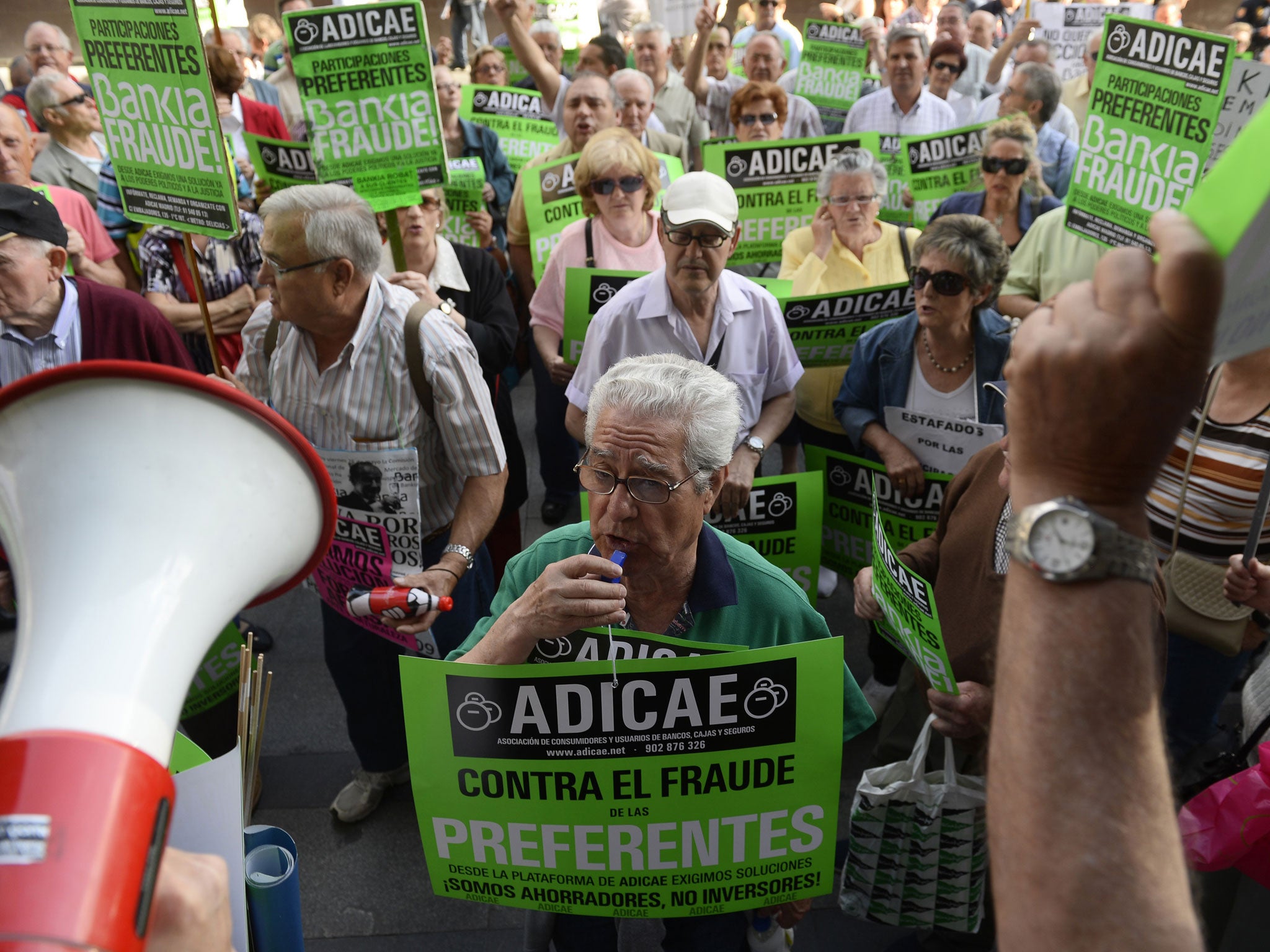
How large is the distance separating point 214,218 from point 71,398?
2688 millimetres

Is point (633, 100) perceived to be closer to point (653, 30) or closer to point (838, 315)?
point (653, 30)

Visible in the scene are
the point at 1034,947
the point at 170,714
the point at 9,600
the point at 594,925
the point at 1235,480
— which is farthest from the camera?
the point at 9,600

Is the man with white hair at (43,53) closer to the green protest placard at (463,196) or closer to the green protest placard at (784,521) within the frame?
the green protest placard at (463,196)

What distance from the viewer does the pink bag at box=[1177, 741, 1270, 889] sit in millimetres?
1865

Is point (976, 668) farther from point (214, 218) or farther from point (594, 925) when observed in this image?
point (214, 218)

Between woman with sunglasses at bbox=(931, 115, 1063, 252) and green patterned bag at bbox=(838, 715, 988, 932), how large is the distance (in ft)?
11.5

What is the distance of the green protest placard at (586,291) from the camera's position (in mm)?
3785

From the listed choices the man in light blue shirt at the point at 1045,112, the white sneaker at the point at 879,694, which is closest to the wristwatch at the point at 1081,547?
the white sneaker at the point at 879,694

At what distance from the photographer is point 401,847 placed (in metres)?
3.29

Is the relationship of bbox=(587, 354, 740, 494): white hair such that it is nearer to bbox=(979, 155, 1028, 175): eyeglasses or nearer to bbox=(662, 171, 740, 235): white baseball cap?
bbox=(662, 171, 740, 235): white baseball cap

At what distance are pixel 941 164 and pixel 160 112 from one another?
4.26 metres

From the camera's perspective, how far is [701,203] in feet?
10.8

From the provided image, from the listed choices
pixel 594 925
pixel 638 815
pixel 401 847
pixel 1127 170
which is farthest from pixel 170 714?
pixel 1127 170

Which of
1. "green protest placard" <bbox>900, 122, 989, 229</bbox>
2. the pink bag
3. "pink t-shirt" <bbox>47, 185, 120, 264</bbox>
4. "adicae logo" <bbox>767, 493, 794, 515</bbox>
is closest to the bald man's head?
"pink t-shirt" <bbox>47, 185, 120, 264</bbox>
